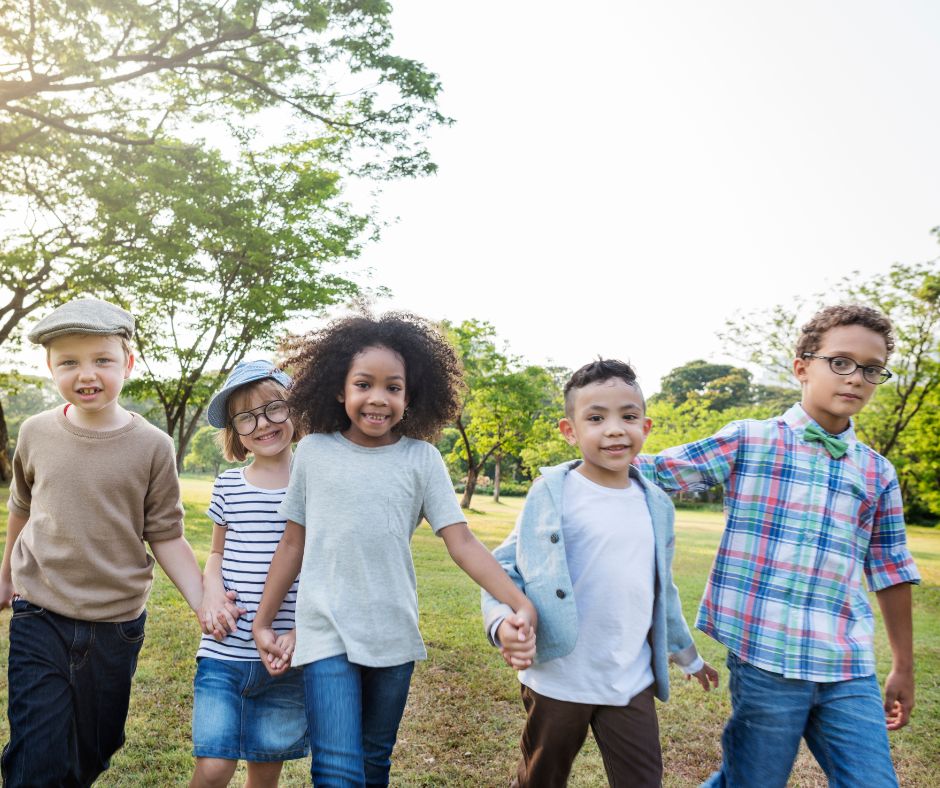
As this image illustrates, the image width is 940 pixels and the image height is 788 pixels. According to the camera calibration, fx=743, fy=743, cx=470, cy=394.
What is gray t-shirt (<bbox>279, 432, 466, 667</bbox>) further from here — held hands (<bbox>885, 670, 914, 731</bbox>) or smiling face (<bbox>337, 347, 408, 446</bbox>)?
held hands (<bbox>885, 670, 914, 731</bbox>)

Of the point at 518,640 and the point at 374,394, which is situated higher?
the point at 374,394

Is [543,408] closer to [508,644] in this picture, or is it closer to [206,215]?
[206,215]

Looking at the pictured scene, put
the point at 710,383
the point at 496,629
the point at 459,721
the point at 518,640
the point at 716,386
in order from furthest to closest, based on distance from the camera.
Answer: the point at 716,386 → the point at 710,383 → the point at 459,721 → the point at 496,629 → the point at 518,640

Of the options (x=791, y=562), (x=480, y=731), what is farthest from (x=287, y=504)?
(x=480, y=731)

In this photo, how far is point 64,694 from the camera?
7.88 feet

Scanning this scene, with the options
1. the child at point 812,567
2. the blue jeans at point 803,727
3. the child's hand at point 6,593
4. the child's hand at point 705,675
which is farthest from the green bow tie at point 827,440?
the child's hand at point 6,593

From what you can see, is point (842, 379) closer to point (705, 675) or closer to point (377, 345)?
point (705, 675)

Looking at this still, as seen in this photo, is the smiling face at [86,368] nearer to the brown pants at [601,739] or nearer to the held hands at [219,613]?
the held hands at [219,613]

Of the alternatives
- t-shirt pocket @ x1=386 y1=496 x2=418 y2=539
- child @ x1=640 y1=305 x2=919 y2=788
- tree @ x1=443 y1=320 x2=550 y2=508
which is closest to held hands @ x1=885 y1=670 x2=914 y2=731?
child @ x1=640 y1=305 x2=919 y2=788

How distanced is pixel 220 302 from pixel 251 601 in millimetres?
15111

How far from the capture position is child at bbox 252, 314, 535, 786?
2.26 meters

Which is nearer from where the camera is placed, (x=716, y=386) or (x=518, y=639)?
(x=518, y=639)

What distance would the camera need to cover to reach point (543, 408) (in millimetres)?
30797

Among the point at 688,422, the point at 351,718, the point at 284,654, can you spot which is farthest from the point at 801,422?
the point at 688,422
